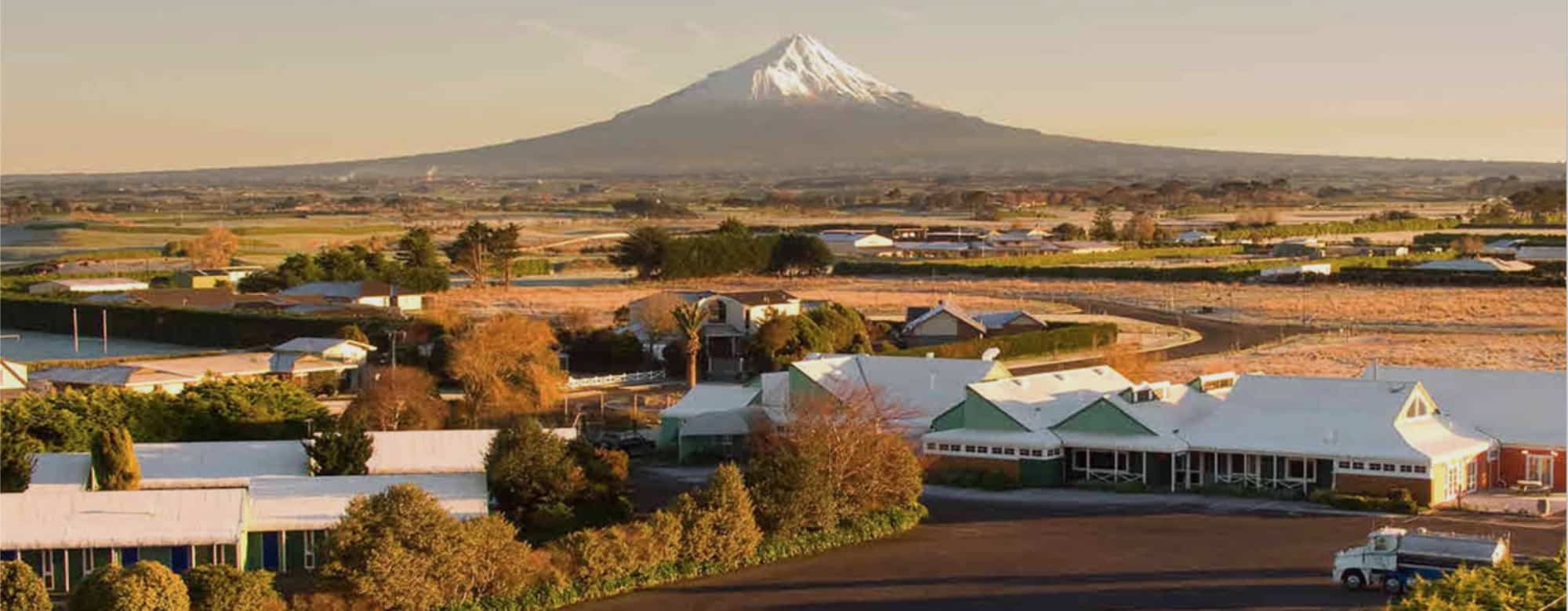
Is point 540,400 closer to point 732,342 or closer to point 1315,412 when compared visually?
point 732,342

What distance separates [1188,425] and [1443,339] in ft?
69.7

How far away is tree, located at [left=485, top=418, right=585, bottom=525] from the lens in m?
25.0

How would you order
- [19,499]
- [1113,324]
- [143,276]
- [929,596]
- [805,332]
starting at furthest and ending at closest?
[143,276], [1113,324], [805,332], [19,499], [929,596]

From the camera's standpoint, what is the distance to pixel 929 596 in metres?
21.2

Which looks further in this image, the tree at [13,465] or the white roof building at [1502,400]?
the white roof building at [1502,400]

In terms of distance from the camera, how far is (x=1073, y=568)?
73.6 ft

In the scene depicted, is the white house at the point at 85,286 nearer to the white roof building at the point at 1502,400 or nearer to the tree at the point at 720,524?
the white roof building at the point at 1502,400

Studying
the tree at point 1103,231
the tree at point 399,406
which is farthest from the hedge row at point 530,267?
the tree at point 399,406

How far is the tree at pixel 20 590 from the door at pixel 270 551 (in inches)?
128

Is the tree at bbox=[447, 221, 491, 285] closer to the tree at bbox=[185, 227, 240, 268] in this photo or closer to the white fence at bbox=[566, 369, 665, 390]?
the tree at bbox=[185, 227, 240, 268]

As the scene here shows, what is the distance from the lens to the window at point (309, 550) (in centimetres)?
2277

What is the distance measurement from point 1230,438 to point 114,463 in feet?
45.9

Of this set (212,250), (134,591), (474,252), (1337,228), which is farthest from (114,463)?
(1337,228)

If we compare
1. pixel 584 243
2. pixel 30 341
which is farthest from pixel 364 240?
pixel 30 341
